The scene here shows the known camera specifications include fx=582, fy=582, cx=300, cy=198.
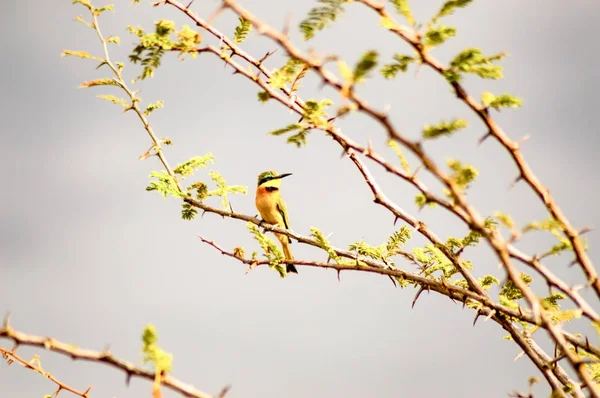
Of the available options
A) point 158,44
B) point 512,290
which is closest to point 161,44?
point 158,44

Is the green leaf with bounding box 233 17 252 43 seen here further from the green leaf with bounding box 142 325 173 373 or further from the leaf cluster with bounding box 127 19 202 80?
the green leaf with bounding box 142 325 173 373

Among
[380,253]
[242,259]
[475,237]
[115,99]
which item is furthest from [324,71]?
[115,99]

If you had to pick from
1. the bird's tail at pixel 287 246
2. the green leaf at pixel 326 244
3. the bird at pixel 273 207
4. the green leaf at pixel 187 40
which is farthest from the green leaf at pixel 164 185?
the bird at pixel 273 207

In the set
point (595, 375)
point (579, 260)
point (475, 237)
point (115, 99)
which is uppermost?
point (115, 99)

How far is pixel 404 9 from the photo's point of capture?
7.23ft

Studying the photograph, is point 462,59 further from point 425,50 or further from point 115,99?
point 115,99

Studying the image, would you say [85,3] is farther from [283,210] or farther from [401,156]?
[283,210]

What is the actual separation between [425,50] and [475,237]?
4.59 ft

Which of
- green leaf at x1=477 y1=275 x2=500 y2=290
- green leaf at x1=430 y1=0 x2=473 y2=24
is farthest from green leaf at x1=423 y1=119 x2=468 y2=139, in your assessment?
green leaf at x1=477 y1=275 x2=500 y2=290

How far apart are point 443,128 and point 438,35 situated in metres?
0.34

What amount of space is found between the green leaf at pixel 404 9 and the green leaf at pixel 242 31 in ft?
3.80

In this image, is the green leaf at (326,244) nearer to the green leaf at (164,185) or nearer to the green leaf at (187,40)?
the green leaf at (164,185)

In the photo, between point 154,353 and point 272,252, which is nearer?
point 154,353

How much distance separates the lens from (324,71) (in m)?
2.02
